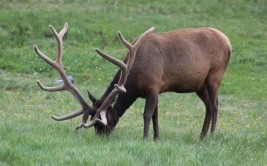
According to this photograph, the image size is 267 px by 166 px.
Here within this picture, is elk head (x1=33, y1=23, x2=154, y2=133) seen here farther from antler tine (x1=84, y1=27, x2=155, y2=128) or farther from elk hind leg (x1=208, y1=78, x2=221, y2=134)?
elk hind leg (x1=208, y1=78, x2=221, y2=134)

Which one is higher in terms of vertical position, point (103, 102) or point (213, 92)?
point (103, 102)

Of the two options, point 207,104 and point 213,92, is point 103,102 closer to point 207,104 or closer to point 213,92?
point 213,92

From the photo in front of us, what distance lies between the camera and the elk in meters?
8.98

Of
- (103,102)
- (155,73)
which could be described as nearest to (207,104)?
(155,73)

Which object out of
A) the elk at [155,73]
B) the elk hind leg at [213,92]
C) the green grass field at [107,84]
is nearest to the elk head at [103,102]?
the elk at [155,73]

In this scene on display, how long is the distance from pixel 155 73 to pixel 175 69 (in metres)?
0.46

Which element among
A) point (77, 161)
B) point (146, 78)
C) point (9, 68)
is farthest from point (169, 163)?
point (9, 68)

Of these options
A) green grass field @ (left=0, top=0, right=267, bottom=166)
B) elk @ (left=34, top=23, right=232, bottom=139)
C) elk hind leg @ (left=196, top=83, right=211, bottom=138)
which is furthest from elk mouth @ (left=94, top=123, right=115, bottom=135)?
elk hind leg @ (left=196, top=83, right=211, bottom=138)

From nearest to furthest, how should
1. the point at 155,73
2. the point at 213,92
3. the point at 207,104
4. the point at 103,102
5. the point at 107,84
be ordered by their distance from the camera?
the point at 103,102, the point at 155,73, the point at 213,92, the point at 207,104, the point at 107,84

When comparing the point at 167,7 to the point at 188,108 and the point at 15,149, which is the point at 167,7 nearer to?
the point at 188,108

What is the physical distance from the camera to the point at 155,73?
947 cm

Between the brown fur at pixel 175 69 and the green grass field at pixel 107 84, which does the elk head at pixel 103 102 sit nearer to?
the brown fur at pixel 175 69

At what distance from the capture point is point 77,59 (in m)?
20.5

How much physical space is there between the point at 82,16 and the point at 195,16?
206 inches
